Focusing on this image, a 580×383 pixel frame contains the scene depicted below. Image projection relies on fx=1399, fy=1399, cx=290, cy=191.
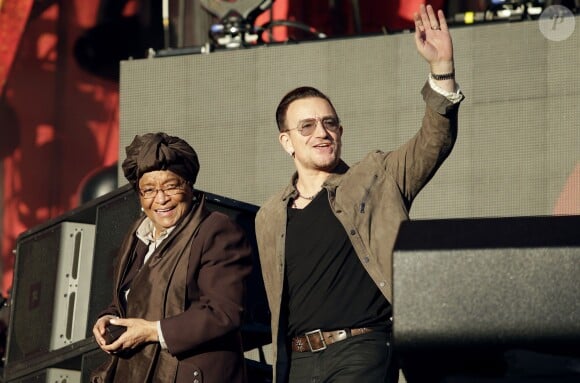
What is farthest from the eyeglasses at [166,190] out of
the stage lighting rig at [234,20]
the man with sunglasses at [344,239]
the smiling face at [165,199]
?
the stage lighting rig at [234,20]

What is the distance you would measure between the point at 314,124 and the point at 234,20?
5.37 meters

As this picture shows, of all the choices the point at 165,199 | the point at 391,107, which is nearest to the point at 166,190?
the point at 165,199

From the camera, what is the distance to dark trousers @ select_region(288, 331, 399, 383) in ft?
14.1

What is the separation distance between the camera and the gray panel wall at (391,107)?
29.1 ft

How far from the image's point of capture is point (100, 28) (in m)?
14.6

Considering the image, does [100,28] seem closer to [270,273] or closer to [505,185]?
[505,185]

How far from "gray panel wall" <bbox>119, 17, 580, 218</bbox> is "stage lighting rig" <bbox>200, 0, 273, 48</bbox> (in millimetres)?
123

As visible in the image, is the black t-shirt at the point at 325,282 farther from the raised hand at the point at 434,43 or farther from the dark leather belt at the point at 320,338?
the raised hand at the point at 434,43

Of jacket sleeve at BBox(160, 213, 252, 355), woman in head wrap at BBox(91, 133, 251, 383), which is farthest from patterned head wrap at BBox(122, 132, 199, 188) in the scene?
jacket sleeve at BBox(160, 213, 252, 355)

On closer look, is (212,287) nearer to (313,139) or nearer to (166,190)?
(166,190)

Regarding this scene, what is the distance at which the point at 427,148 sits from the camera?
4336 mm

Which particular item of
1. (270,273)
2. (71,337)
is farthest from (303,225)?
(71,337)

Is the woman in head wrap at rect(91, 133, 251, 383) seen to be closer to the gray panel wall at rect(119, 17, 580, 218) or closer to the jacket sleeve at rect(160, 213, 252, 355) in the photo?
the jacket sleeve at rect(160, 213, 252, 355)

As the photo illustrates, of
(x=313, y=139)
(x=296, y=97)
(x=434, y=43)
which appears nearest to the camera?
(x=434, y=43)
